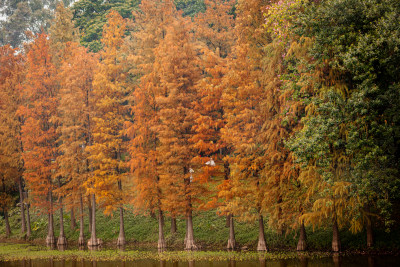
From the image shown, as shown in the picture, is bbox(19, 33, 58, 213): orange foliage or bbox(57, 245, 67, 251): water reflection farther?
bbox(19, 33, 58, 213): orange foliage

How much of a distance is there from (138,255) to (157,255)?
4.28 feet

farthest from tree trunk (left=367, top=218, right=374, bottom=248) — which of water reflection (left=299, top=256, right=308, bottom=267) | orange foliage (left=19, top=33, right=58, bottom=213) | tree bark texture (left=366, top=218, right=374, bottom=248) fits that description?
orange foliage (left=19, top=33, right=58, bottom=213)

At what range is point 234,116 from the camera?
78.7 ft

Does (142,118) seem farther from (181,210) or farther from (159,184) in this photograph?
(181,210)

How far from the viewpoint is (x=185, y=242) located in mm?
28562

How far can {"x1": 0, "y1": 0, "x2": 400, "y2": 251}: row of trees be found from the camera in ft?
50.3

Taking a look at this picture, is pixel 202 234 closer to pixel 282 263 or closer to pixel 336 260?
pixel 282 263

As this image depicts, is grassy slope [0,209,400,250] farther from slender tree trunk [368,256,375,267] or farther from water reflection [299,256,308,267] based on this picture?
slender tree trunk [368,256,375,267]

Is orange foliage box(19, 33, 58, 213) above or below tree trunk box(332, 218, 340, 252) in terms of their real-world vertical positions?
above

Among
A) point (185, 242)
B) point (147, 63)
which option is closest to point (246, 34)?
point (147, 63)

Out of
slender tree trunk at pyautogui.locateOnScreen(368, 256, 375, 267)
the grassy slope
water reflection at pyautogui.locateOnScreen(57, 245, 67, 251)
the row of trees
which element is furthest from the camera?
water reflection at pyautogui.locateOnScreen(57, 245, 67, 251)

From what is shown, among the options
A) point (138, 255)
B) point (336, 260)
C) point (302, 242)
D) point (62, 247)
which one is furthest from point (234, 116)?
point (62, 247)

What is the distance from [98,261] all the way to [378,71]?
18749mm

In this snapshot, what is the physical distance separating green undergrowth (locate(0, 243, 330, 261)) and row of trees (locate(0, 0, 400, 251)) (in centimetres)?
172
